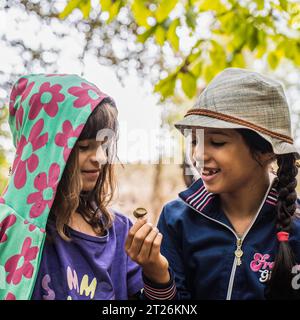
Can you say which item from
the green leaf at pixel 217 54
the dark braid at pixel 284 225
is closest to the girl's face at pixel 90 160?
the dark braid at pixel 284 225

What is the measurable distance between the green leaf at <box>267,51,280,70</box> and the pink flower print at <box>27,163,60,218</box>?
1.47 metres

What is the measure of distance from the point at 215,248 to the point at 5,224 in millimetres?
496

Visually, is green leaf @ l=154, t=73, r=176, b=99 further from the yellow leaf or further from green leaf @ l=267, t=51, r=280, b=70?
green leaf @ l=267, t=51, r=280, b=70

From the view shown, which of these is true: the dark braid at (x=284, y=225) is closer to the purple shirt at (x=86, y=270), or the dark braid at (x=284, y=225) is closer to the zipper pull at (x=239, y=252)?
the zipper pull at (x=239, y=252)

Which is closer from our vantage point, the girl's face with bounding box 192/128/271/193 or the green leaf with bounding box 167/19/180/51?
the girl's face with bounding box 192/128/271/193

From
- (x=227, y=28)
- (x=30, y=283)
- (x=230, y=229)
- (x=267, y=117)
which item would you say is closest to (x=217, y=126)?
(x=267, y=117)

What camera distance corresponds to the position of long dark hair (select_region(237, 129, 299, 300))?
1166 mm

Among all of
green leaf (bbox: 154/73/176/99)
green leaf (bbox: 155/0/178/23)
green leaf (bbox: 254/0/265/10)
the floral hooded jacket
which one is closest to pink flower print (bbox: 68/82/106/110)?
the floral hooded jacket

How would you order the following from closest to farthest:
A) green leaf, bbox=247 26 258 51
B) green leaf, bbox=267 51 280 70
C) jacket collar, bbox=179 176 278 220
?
jacket collar, bbox=179 176 278 220
green leaf, bbox=247 26 258 51
green leaf, bbox=267 51 280 70

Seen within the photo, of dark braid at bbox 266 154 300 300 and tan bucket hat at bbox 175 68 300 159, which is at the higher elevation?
tan bucket hat at bbox 175 68 300 159

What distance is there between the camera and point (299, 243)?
4.01 ft

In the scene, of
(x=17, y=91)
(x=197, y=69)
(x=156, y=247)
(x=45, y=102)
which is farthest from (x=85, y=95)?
(x=197, y=69)

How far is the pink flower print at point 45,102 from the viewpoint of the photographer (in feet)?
4.04

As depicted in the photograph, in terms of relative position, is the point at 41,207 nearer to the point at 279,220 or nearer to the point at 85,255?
the point at 85,255
